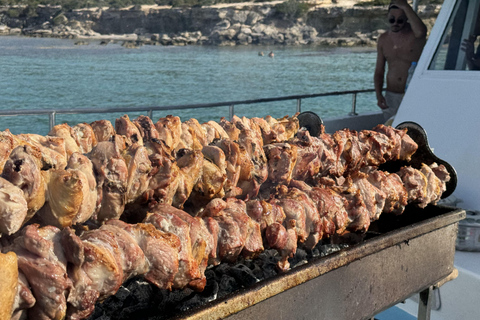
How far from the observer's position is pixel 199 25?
251 ft

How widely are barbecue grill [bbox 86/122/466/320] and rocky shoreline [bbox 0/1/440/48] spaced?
236 feet

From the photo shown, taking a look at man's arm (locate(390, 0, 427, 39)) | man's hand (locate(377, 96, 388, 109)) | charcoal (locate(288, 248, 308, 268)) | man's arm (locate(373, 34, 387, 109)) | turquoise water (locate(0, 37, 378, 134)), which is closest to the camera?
charcoal (locate(288, 248, 308, 268))

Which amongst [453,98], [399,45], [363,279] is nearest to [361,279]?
[363,279]

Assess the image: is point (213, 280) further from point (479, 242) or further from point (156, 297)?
point (479, 242)

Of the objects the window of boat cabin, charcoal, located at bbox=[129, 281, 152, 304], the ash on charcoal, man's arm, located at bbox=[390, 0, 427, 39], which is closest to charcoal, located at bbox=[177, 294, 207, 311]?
the ash on charcoal

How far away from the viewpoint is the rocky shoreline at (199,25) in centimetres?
7369

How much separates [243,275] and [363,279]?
44 centimetres

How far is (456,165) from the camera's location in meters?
3.62

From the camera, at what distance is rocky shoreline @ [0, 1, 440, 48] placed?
242 ft

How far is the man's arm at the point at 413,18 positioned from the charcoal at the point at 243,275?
15.9 ft

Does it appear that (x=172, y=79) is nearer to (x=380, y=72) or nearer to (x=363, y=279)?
(x=380, y=72)

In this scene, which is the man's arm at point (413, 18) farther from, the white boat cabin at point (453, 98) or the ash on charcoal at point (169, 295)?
the ash on charcoal at point (169, 295)

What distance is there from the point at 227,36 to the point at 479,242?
243ft

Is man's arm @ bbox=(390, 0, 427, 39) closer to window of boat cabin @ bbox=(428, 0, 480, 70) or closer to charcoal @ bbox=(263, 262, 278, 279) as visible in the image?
window of boat cabin @ bbox=(428, 0, 480, 70)
